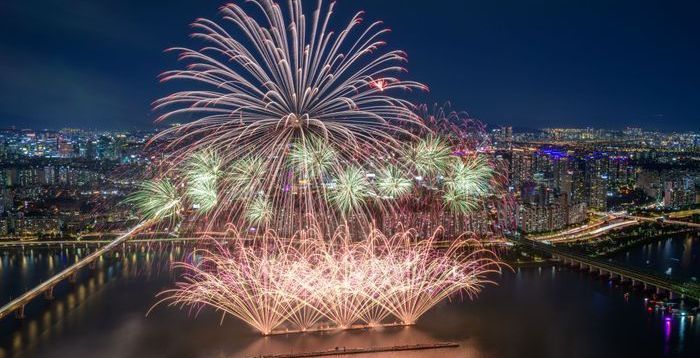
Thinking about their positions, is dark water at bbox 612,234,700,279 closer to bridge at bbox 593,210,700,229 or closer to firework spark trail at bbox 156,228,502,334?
bridge at bbox 593,210,700,229

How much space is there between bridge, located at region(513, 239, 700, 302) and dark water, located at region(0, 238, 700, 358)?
372mm

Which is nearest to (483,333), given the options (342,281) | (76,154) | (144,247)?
(342,281)

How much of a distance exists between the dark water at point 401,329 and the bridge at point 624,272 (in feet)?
1.22

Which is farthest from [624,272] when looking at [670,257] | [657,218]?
[657,218]

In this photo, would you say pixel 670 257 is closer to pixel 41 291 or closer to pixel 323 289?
pixel 323 289

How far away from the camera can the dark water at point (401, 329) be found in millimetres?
6297

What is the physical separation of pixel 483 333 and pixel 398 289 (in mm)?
1213

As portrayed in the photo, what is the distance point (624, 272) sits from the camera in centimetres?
973

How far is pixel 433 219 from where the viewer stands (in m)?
10.3

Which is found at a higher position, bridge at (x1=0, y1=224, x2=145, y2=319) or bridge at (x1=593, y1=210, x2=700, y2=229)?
bridge at (x1=593, y1=210, x2=700, y2=229)

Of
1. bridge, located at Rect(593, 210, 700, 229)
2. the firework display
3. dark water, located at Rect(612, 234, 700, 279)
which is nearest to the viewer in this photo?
the firework display

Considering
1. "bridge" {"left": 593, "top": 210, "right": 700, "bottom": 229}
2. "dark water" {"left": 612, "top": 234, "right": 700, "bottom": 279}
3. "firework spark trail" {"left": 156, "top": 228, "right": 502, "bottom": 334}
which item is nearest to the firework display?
"firework spark trail" {"left": 156, "top": 228, "right": 502, "bottom": 334}

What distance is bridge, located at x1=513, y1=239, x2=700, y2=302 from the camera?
855 centimetres

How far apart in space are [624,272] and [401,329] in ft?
17.0
